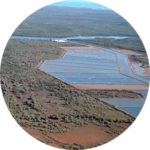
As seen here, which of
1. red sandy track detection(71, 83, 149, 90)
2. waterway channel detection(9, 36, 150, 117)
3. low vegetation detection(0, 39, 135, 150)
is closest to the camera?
low vegetation detection(0, 39, 135, 150)

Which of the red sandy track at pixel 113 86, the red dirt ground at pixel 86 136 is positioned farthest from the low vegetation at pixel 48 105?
the red sandy track at pixel 113 86

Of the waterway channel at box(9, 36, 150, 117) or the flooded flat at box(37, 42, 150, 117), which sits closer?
the waterway channel at box(9, 36, 150, 117)

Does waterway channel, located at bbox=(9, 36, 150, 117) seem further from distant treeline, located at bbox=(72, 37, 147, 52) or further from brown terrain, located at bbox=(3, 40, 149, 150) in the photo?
distant treeline, located at bbox=(72, 37, 147, 52)

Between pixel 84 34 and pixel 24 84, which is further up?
pixel 84 34

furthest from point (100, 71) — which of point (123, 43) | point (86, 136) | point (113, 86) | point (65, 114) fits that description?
point (123, 43)

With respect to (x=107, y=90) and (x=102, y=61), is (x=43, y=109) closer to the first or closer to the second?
(x=107, y=90)

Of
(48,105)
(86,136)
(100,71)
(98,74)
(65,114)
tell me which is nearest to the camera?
(86,136)

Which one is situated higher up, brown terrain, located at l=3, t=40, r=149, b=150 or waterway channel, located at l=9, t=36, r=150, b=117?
waterway channel, located at l=9, t=36, r=150, b=117

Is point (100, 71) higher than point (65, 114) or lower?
higher

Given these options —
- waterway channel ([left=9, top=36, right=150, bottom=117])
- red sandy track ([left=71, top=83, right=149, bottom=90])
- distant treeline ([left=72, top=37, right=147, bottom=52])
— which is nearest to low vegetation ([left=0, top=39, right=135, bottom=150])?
red sandy track ([left=71, top=83, right=149, bottom=90])

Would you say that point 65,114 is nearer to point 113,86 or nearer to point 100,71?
point 113,86

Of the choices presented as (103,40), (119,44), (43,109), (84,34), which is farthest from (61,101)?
(84,34)
